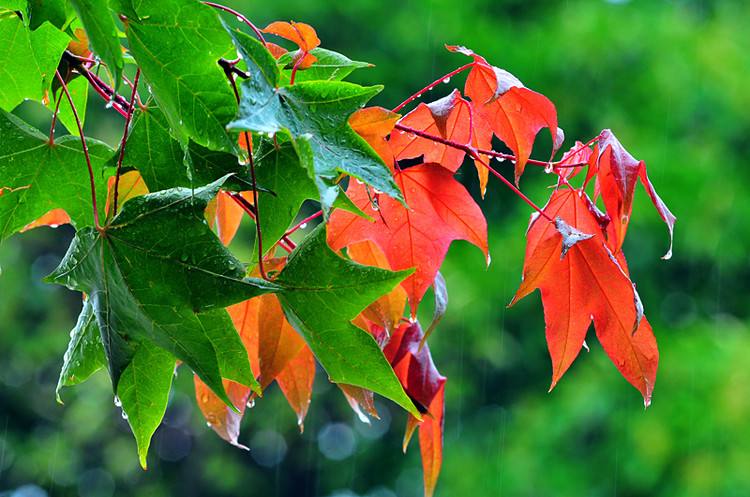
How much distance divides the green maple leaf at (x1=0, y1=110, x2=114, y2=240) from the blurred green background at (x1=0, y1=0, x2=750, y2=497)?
136 inches

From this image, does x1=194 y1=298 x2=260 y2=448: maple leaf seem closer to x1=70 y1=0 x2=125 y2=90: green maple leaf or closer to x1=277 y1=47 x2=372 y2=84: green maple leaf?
x1=277 y1=47 x2=372 y2=84: green maple leaf

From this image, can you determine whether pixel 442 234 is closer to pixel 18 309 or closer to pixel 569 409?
pixel 569 409

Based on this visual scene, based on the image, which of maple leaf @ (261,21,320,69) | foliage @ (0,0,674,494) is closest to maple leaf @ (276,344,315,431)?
foliage @ (0,0,674,494)

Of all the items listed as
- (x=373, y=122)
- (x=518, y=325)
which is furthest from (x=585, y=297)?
(x=518, y=325)

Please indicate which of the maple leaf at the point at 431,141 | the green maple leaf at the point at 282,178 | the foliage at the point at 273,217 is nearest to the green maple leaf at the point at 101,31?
the foliage at the point at 273,217

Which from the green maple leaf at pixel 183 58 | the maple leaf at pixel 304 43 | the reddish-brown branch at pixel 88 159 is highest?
the green maple leaf at pixel 183 58

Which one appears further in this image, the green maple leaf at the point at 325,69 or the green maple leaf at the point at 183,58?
the green maple leaf at the point at 325,69

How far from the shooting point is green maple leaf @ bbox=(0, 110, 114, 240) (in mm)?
559

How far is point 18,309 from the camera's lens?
14.9 feet

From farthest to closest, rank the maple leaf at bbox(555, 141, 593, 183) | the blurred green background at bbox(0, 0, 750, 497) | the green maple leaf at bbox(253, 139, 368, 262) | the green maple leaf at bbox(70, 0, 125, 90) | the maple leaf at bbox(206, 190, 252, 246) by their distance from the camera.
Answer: the blurred green background at bbox(0, 0, 750, 497) < the maple leaf at bbox(206, 190, 252, 246) < the maple leaf at bbox(555, 141, 593, 183) < the green maple leaf at bbox(253, 139, 368, 262) < the green maple leaf at bbox(70, 0, 125, 90)

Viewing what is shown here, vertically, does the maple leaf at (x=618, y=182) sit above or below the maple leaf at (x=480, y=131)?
above

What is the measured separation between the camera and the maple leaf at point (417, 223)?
22.4 inches

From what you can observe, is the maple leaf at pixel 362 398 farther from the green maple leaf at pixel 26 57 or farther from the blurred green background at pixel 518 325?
the blurred green background at pixel 518 325

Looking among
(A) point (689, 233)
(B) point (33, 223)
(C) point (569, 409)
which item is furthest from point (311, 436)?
(B) point (33, 223)
